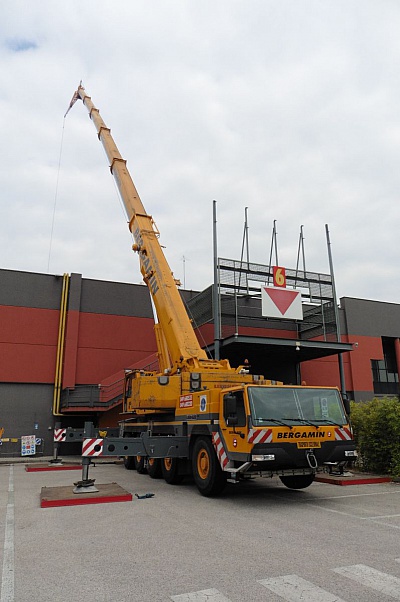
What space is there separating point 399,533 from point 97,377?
60.8ft

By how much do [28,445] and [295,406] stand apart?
15977 mm

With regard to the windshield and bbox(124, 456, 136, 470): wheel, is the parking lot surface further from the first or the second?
bbox(124, 456, 136, 470): wheel

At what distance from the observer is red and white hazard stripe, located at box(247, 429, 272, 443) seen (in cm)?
835

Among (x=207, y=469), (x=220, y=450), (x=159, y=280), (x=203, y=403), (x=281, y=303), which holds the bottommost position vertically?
(x=207, y=469)

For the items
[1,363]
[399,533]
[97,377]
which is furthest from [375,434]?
[1,363]

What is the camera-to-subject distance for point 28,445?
21.0m

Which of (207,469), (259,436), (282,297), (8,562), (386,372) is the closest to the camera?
(8,562)

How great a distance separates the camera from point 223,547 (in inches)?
225

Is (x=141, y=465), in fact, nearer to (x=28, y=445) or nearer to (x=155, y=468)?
(x=155, y=468)

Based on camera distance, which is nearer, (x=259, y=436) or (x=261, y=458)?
(x=261, y=458)

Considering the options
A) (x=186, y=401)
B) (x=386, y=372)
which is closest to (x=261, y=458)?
(x=186, y=401)

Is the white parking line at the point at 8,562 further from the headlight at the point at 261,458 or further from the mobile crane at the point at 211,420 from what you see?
the headlight at the point at 261,458

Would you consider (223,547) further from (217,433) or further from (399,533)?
(217,433)

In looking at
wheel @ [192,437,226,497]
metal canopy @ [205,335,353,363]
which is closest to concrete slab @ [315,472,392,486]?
wheel @ [192,437,226,497]
